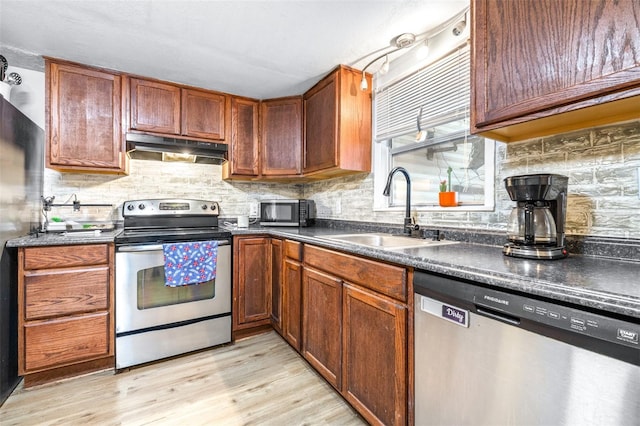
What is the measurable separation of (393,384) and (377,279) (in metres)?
0.44

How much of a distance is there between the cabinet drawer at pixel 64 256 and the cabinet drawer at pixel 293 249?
1.20 meters

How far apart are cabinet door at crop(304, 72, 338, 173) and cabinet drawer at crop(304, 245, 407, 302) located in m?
0.87

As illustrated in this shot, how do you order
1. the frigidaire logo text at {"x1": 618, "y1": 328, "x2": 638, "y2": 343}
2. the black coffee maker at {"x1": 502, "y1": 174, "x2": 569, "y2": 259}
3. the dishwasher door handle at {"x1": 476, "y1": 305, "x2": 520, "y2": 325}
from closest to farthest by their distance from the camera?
the frigidaire logo text at {"x1": 618, "y1": 328, "x2": 638, "y2": 343}
the dishwasher door handle at {"x1": 476, "y1": 305, "x2": 520, "y2": 325}
the black coffee maker at {"x1": 502, "y1": 174, "x2": 569, "y2": 259}

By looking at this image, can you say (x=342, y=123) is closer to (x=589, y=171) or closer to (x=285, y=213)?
(x=285, y=213)

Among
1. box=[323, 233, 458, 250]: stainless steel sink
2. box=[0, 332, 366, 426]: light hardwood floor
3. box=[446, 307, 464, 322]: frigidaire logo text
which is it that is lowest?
box=[0, 332, 366, 426]: light hardwood floor

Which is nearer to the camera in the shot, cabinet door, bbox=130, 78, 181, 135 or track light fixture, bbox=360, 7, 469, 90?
track light fixture, bbox=360, 7, 469, 90

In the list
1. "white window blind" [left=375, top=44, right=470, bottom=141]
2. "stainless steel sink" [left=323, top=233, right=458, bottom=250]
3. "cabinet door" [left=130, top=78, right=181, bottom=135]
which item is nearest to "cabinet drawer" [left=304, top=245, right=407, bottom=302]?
"stainless steel sink" [left=323, top=233, right=458, bottom=250]

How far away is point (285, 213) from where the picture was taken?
2.90m

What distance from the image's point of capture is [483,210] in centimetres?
160

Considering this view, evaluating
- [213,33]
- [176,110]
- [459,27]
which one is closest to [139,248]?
[176,110]

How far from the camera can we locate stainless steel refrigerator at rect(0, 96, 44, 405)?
167cm

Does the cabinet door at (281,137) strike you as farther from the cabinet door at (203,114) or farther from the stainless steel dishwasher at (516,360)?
the stainless steel dishwasher at (516,360)

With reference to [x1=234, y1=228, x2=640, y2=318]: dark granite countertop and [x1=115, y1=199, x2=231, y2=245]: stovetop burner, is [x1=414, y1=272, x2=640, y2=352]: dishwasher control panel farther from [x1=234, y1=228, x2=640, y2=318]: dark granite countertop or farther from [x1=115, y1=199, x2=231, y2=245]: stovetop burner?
[x1=115, y1=199, x2=231, y2=245]: stovetop burner

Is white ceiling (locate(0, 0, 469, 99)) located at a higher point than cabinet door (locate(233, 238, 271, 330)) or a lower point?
higher
